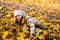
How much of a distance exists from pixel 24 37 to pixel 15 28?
672 millimetres

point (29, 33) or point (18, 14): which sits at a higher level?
point (18, 14)

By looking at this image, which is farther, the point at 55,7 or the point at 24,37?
the point at 55,7

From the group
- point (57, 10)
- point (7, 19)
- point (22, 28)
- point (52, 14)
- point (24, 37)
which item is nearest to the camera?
point (24, 37)

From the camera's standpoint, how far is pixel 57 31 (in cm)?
810

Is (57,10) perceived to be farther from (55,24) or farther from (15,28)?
(15,28)

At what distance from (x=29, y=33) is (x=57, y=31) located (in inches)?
57.4

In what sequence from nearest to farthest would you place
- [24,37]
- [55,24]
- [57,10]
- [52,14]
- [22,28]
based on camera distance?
[24,37] < [22,28] < [55,24] < [52,14] < [57,10]

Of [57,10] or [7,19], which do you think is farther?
[57,10]

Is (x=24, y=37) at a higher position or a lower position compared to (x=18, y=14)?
lower

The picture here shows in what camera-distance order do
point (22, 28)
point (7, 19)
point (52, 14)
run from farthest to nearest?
point (52, 14) < point (7, 19) < point (22, 28)

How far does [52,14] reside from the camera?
10.4 metres

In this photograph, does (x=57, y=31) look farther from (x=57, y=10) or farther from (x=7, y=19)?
(x=57, y=10)

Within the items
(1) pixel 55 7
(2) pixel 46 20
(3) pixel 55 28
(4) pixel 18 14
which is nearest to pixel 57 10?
(1) pixel 55 7

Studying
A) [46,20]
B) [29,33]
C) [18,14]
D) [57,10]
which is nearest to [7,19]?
[18,14]
